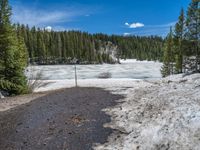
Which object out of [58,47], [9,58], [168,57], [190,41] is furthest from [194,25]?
[58,47]

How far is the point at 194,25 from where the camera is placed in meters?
23.9

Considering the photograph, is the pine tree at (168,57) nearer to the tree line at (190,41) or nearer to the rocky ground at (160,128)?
the tree line at (190,41)

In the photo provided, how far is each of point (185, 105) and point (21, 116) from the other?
5393 mm

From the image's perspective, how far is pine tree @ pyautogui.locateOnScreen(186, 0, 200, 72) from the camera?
23.6 meters

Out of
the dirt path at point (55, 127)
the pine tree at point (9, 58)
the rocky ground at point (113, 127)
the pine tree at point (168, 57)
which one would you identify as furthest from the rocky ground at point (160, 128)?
the pine tree at point (168, 57)

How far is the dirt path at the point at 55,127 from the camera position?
5.96m

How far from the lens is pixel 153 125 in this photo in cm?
600

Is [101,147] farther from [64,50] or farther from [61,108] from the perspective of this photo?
[64,50]

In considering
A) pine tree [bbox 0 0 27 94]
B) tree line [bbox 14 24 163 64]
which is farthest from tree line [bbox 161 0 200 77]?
tree line [bbox 14 24 163 64]

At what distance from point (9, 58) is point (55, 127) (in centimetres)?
1035

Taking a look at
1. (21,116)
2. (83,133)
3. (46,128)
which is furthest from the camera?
(21,116)

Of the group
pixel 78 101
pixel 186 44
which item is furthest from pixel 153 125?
pixel 186 44

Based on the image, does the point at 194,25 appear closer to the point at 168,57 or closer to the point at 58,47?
the point at 168,57

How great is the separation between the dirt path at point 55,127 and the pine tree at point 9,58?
6.21 meters
